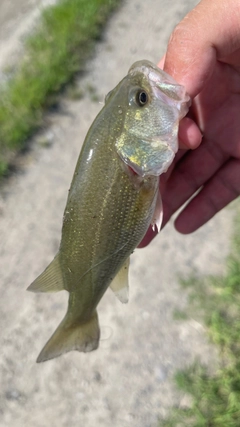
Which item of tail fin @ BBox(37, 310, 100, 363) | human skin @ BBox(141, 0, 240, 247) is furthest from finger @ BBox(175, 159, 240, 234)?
tail fin @ BBox(37, 310, 100, 363)

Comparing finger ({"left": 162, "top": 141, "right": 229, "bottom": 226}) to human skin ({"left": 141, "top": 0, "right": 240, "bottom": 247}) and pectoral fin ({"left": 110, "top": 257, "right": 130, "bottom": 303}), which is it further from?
pectoral fin ({"left": 110, "top": 257, "right": 130, "bottom": 303})

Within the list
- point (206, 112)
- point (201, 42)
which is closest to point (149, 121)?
point (201, 42)

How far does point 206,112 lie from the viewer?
285cm

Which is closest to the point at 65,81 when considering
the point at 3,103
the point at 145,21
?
the point at 3,103

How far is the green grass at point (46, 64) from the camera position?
455cm

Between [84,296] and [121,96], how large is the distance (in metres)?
1.09

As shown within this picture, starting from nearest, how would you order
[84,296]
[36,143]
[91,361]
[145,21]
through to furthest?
[84,296]
[91,361]
[36,143]
[145,21]

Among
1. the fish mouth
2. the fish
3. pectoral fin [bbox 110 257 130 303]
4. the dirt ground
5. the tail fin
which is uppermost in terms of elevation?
the fish mouth

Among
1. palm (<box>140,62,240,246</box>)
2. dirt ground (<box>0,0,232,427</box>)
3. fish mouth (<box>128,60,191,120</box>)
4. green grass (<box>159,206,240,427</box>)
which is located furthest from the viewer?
dirt ground (<box>0,0,232,427</box>)

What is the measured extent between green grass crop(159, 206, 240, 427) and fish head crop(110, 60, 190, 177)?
1632mm

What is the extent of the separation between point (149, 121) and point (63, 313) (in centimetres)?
201

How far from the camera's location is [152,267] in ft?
12.2

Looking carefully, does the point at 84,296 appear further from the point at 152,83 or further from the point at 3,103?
the point at 3,103

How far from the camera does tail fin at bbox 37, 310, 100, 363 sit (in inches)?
95.7
